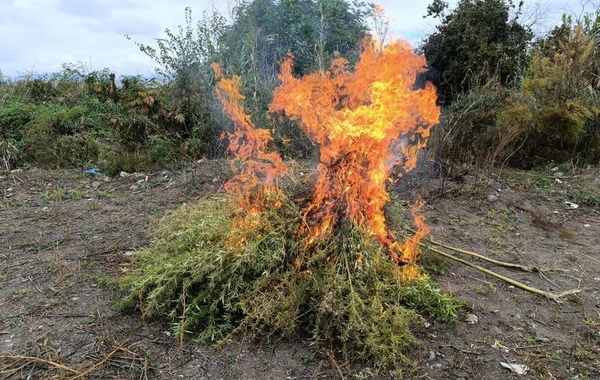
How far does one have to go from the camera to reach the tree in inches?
303

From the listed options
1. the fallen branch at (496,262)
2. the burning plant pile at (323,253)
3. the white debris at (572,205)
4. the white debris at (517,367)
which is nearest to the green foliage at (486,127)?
the white debris at (572,205)

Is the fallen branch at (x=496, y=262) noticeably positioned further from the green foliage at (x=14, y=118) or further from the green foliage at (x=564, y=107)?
the green foliage at (x=14, y=118)

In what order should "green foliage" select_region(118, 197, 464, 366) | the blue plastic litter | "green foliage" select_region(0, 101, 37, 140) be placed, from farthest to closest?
"green foliage" select_region(0, 101, 37, 140) < the blue plastic litter < "green foliage" select_region(118, 197, 464, 366)

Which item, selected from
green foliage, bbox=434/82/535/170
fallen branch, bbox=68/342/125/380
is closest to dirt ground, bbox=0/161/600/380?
fallen branch, bbox=68/342/125/380

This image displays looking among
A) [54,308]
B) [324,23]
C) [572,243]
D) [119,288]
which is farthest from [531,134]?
[54,308]

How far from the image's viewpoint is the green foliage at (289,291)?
7.80 ft

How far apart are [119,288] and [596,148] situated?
6.48m

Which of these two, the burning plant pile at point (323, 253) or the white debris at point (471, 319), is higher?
the burning plant pile at point (323, 253)

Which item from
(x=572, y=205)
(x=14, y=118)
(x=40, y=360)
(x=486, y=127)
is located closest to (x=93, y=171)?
(x=14, y=118)

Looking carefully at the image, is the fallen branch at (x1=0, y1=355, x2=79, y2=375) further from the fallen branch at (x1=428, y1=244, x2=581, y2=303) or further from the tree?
the tree

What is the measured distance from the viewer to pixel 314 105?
294cm

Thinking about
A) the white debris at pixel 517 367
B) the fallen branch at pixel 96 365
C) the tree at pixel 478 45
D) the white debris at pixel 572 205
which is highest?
the tree at pixel 478 45

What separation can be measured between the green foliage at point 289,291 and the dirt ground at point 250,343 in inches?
4.2

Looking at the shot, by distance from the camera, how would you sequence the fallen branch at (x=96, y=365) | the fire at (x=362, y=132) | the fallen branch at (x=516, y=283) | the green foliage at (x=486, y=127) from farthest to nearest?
the green foliage at (x=486, y=127), the fallen branch at (x=516, y=283), the fire at (x=362, y=132), the fallen branch at (x=96, y=365)
